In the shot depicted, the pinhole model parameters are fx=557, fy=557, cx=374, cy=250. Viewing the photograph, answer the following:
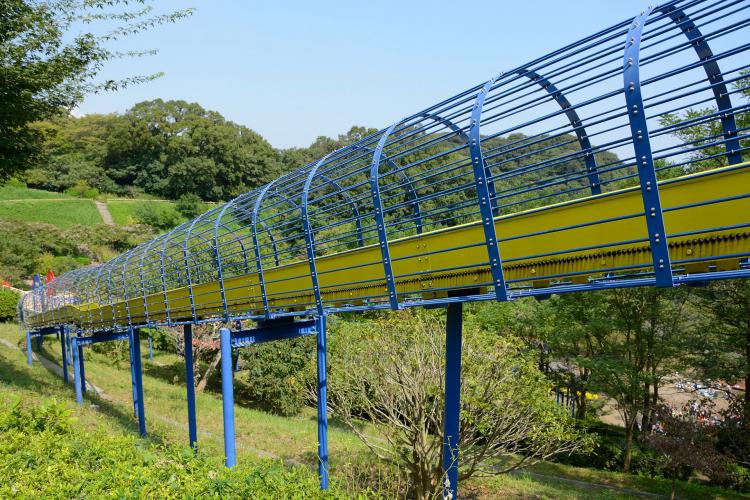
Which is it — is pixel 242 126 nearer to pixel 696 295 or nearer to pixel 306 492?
pixel 696 295

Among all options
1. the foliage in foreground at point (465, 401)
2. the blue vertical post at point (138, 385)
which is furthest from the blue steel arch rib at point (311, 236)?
the blue vertical post at point (138, 385)

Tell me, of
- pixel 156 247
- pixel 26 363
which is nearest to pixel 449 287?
pixel 156 247

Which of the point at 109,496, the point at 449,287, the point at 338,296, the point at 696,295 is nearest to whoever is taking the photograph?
the point at 109,496

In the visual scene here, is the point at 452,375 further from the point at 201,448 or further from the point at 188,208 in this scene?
the point at 188,208

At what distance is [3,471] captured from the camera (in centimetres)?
394

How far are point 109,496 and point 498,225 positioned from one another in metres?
3.11

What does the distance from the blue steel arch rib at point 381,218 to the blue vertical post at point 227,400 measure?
3196 mm

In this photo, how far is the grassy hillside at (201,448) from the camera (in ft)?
12.9

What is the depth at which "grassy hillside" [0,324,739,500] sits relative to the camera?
12.9 ft

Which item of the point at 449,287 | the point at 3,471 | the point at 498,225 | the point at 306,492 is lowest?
the point at 306,492

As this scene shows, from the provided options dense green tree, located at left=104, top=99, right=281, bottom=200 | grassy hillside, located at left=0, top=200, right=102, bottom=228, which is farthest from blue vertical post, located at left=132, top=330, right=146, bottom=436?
dense green tree, located at left=104, top=99, right=281, bottom=200

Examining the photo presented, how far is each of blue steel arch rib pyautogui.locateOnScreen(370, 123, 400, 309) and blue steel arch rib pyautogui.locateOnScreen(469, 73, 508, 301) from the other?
98cm

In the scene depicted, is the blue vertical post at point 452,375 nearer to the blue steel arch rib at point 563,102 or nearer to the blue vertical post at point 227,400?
the blue steel arch rib at point 563,102

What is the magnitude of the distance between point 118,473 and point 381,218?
2.73 m
